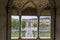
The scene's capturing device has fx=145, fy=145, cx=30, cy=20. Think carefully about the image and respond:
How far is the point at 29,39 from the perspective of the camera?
6266 millimetres

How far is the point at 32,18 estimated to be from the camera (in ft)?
21.4

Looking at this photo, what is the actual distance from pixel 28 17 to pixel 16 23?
1.94ft

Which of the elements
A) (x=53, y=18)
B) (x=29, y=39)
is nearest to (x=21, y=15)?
(x=29, y=39)

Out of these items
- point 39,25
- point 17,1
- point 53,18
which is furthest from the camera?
point 39,25

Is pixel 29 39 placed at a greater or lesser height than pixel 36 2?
lesser

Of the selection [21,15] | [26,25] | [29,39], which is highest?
[21,15]

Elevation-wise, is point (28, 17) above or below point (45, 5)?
below

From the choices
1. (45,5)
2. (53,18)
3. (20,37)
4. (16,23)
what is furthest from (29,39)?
(53,18)

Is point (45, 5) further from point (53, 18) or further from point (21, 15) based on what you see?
point (53, 18)

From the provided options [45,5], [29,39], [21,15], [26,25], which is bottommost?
[29,39]

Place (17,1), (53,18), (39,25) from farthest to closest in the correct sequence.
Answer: (39,25)
(17,1)
(53,18)

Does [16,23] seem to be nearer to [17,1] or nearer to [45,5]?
[17,1]

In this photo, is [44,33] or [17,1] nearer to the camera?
[17,1]

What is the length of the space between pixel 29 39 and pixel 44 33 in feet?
2.32
